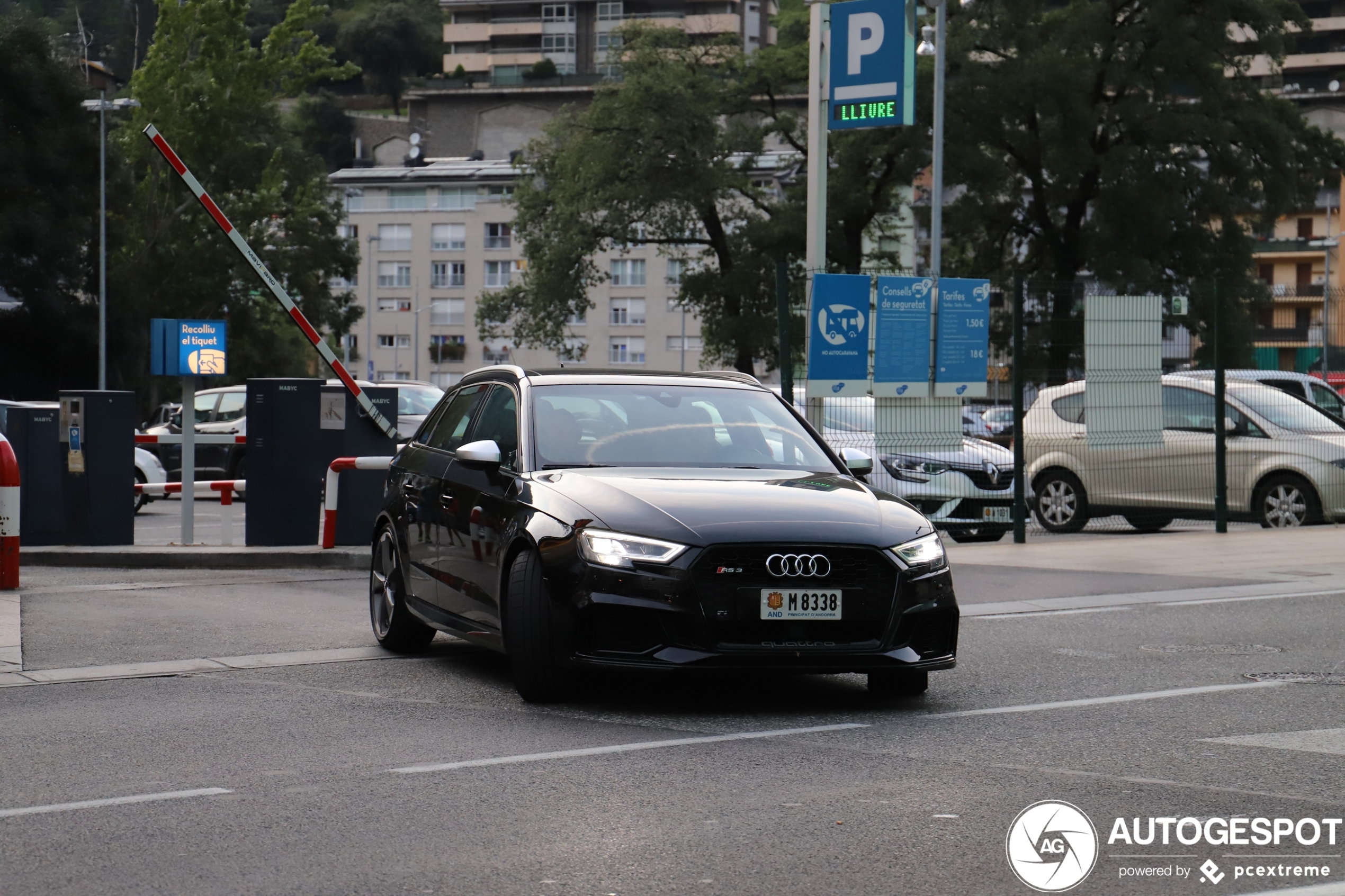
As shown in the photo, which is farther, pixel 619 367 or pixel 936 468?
pixel 936 468

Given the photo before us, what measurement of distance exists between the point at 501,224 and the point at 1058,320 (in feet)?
336

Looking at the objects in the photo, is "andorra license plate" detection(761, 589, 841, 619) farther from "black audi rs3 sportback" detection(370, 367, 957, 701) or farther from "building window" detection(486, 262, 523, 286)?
"building window" detection(486, 262, 523, 286)

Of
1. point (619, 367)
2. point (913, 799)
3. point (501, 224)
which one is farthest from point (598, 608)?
point (501, 224)

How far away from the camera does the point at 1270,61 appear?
48875mm

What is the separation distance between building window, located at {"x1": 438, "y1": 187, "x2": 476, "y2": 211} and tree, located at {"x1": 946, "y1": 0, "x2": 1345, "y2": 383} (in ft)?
245

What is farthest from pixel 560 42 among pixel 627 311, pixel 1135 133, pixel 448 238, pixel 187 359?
pixel 187 359

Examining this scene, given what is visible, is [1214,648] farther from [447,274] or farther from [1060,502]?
[447,274]

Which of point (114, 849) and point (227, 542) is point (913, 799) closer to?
point (114, 849)

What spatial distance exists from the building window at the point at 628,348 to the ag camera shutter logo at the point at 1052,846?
106 metres

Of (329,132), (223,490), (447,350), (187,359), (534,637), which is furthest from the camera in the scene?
(329,132)

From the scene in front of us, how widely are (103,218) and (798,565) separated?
44122 millimetres

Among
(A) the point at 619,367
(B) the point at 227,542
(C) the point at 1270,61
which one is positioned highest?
(C) the point at 1270,61

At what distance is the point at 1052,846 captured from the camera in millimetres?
5426

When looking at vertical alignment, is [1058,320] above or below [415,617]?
above
